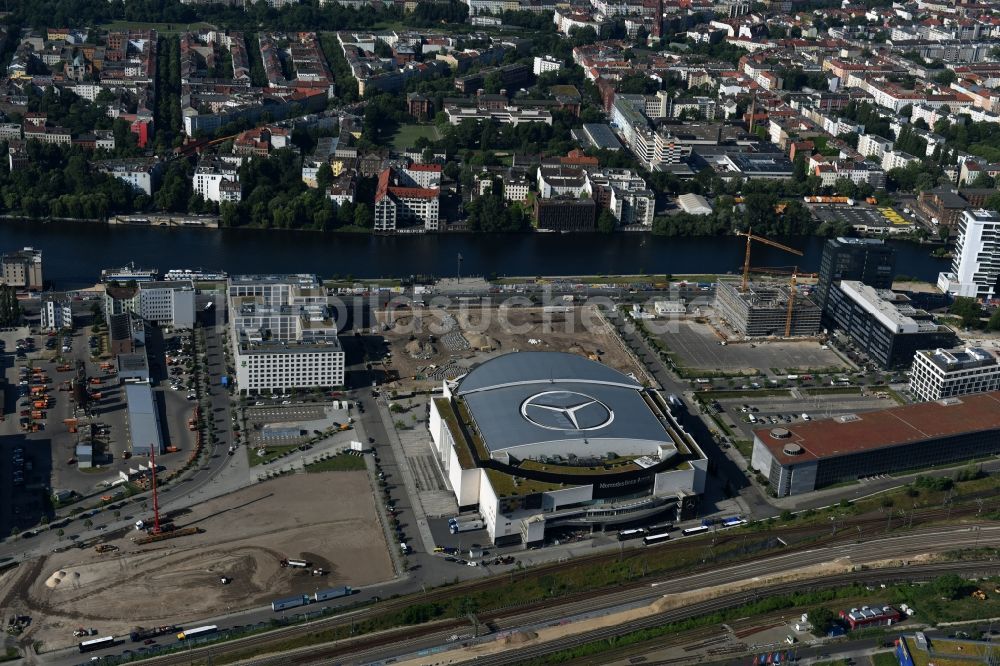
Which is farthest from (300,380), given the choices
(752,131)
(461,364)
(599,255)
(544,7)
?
(544,7)

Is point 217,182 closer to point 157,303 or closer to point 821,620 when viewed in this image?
point 157,303

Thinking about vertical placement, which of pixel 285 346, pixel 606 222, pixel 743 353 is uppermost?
pixel 606 222

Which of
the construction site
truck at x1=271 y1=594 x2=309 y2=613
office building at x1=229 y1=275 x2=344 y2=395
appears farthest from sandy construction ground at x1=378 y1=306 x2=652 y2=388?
truck at x1=271 y1=594 x2=309 y2=613

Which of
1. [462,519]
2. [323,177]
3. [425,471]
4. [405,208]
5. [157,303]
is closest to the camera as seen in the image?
[462,519]

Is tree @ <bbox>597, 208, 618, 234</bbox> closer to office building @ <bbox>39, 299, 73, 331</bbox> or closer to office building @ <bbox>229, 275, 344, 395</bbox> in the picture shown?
office building @ <bbox>229, 275, 344, 395</bbox>

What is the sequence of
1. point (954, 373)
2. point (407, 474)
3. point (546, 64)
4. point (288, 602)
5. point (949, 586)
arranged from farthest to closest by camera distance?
point (546, 64) < point (954, 373) < point (407, 474) < point (949, 586) < point (288, 602)

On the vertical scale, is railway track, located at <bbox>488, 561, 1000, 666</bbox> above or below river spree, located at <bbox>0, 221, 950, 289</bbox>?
below

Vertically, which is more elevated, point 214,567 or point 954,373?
point 954,373

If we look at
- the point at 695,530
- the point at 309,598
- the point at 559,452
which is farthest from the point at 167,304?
the point at 695,530
